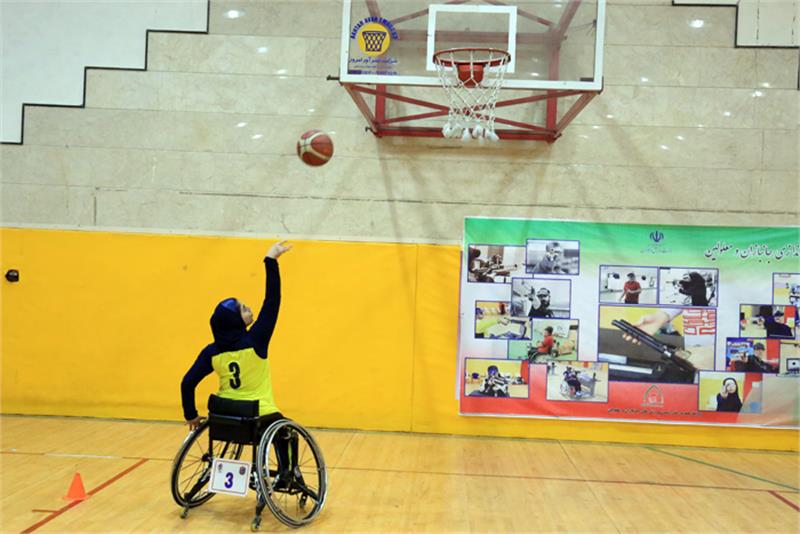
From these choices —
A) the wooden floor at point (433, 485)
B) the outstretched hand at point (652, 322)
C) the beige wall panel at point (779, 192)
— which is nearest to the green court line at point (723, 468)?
the wooden floor at point (433, 485)

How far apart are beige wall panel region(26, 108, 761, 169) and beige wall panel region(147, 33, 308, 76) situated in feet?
1.43

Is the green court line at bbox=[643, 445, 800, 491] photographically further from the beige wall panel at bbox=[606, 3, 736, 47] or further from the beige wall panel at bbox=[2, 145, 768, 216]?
the beige wall panel at bbox=[606, 3, 736, 47]

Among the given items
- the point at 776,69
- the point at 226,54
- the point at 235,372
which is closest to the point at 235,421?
the point at 235,372

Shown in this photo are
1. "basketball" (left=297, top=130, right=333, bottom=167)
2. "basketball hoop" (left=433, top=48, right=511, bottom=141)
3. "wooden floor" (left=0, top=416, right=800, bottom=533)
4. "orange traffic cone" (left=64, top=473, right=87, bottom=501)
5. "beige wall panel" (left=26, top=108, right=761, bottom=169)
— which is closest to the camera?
"wooden floor" (left=0, top=416, right=800, bottom=533)

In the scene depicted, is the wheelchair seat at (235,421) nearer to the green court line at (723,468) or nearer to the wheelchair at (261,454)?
the wheelchair at (261,454)

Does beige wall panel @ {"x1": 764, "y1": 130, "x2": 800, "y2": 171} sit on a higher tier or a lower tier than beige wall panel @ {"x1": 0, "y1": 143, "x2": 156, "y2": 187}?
higher

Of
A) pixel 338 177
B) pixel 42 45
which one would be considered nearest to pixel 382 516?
pixel 338 177

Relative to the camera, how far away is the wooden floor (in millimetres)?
4148

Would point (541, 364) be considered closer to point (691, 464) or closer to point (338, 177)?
point (691, 464)

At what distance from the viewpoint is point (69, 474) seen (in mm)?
4895

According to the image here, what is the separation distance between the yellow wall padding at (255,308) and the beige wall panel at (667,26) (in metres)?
2.47

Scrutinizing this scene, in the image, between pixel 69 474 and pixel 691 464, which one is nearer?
pixel 69 474

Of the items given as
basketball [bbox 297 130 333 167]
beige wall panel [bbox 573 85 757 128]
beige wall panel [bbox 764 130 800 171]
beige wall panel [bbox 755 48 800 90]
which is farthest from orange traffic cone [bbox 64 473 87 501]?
beige wall panel [bbox 755 48 800 90]

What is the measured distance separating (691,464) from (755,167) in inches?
105
